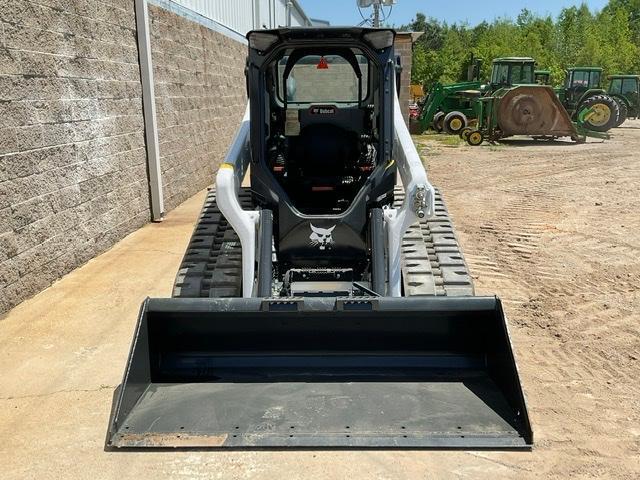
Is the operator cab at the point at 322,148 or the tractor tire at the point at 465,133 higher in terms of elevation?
the operator cab at the point at 322,148

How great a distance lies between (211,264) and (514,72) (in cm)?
2082

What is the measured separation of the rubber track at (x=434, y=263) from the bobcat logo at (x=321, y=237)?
60 cm

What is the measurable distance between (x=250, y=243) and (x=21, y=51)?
2.98 m

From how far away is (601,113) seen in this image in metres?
23.6

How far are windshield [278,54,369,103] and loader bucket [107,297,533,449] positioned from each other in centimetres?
248

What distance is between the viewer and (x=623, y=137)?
23.5 m

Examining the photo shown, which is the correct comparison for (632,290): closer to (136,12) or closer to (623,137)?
(136,12)

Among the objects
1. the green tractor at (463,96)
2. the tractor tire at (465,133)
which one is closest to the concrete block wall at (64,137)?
the tractor tire at (465,133)

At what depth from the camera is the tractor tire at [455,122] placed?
23.8m

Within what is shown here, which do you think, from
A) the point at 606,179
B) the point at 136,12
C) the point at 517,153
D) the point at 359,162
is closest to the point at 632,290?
the point at 359,162

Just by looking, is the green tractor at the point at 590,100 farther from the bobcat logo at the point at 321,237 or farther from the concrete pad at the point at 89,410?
the bobcat logo at the point at 321,237

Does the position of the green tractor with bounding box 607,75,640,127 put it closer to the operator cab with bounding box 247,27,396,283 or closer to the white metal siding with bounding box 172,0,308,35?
the white metal siding with bounding box 172,0,308,35


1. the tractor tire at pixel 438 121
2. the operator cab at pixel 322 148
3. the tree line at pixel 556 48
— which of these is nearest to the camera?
the operator cab at pixel 322 148

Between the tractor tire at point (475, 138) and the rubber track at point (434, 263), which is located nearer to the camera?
the rubber track at point (434, 263)
